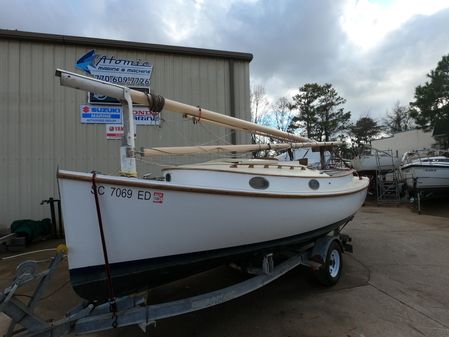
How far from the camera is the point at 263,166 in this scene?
4.95 meters

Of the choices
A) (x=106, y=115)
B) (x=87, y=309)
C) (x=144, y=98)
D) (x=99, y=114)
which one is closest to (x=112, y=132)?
(x=106, y=115)

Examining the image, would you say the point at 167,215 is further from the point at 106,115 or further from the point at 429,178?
the point at 429,178

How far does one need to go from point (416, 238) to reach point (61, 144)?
9.54 metres

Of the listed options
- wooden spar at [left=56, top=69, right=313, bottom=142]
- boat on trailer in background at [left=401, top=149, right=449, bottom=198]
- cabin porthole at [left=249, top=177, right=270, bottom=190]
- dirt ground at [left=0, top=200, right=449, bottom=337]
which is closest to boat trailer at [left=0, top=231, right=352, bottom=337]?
dirt ground at [left=0, top=200, right=449, bottom=337]

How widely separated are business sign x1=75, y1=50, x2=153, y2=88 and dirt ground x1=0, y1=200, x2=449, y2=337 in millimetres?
5204

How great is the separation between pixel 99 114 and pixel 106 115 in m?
0.19

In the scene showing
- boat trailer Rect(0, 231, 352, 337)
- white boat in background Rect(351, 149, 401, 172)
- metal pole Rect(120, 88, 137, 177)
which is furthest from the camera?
white boat in background Rect(351, 149, 401, 172)

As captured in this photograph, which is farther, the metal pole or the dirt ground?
the dirt ground

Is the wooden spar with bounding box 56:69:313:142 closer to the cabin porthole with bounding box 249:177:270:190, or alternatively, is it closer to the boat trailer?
the cabin porthole with bounding box 249:177:270:190

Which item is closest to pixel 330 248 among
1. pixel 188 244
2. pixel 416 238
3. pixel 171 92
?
pixel 188 244

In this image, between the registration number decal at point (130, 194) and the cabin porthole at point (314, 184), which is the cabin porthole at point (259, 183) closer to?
the cabin porthole at point (314, 184)

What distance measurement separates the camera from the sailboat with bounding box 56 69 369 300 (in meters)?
3.30

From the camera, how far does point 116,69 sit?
10523mm

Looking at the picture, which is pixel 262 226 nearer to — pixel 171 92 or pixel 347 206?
pixel 347 206
